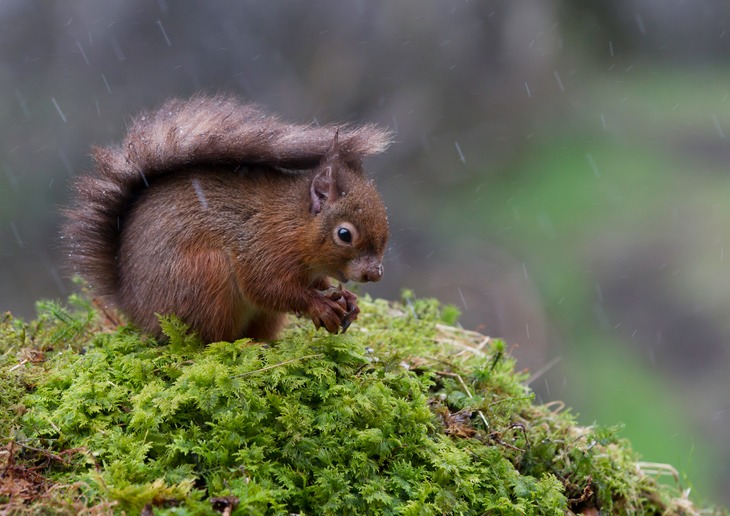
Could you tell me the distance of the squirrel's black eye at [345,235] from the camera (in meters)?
2.77

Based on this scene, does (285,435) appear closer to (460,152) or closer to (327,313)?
(327,313)

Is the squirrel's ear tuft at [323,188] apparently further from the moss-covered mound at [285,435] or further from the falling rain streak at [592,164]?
the falling rain streak at [592,164]

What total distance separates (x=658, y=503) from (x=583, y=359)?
449cm

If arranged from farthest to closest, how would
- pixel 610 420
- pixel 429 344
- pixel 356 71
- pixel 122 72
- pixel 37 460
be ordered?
pixel 356 71 → pixel 122 72 → pixel 610 420 → pixel 429 344 → pixel 37 460

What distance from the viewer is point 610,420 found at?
21.5 feet

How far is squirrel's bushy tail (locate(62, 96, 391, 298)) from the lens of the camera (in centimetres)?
288

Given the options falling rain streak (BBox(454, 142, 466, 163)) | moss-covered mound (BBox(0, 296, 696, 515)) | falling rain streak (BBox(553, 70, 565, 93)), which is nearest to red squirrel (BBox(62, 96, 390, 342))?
moss-covered mound (BBox(0, 296, 696, 515))

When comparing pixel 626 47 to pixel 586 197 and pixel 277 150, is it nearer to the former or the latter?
pixel 586 197

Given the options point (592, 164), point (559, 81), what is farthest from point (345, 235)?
point (559, 81)

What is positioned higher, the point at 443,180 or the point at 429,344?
the point at 443,180

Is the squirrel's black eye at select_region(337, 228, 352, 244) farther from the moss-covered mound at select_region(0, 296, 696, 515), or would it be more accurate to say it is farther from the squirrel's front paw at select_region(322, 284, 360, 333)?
the moss-covered mound at select_region(0, 296, 696, 515)

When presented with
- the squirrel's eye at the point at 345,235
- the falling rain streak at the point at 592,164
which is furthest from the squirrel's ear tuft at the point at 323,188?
the falling rain streak at the point at 592,164

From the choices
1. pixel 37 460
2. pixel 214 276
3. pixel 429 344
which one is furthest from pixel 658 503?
pixel 37 460

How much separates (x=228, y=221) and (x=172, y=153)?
36cm
